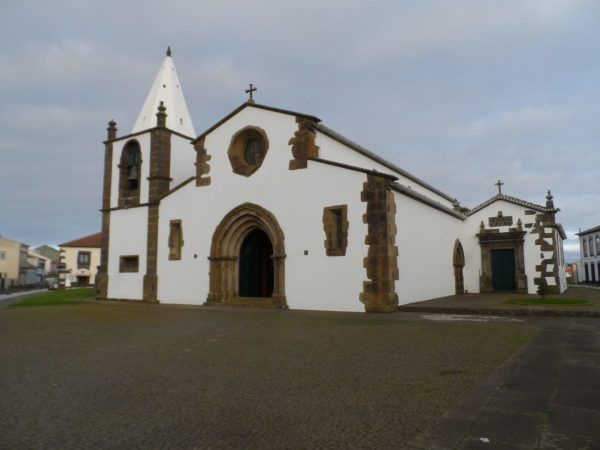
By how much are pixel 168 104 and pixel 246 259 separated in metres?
10.1

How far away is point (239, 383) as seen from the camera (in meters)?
5.04

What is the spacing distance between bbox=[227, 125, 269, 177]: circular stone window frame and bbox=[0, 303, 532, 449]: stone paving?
9.09 m

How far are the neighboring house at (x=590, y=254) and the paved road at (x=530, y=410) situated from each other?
46.5 metres

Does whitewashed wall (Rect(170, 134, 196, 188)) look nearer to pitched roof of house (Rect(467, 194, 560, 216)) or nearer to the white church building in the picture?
the white church building

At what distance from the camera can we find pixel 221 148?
18609mm

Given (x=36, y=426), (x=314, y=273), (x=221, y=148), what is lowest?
(x=36, y=426)

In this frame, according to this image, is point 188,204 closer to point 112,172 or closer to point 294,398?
point 112,172

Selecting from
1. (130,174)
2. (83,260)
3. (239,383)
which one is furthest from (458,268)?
(83,260)

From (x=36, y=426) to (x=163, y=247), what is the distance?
54.5ft

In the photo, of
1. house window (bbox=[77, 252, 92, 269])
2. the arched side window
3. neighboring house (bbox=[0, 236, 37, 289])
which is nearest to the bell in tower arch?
the arched side window

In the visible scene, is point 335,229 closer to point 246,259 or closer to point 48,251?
point 246,259

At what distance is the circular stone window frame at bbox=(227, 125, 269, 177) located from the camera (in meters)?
17.4

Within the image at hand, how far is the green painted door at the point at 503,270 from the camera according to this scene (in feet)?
74.5

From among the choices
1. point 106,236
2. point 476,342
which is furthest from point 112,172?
point 476,342
